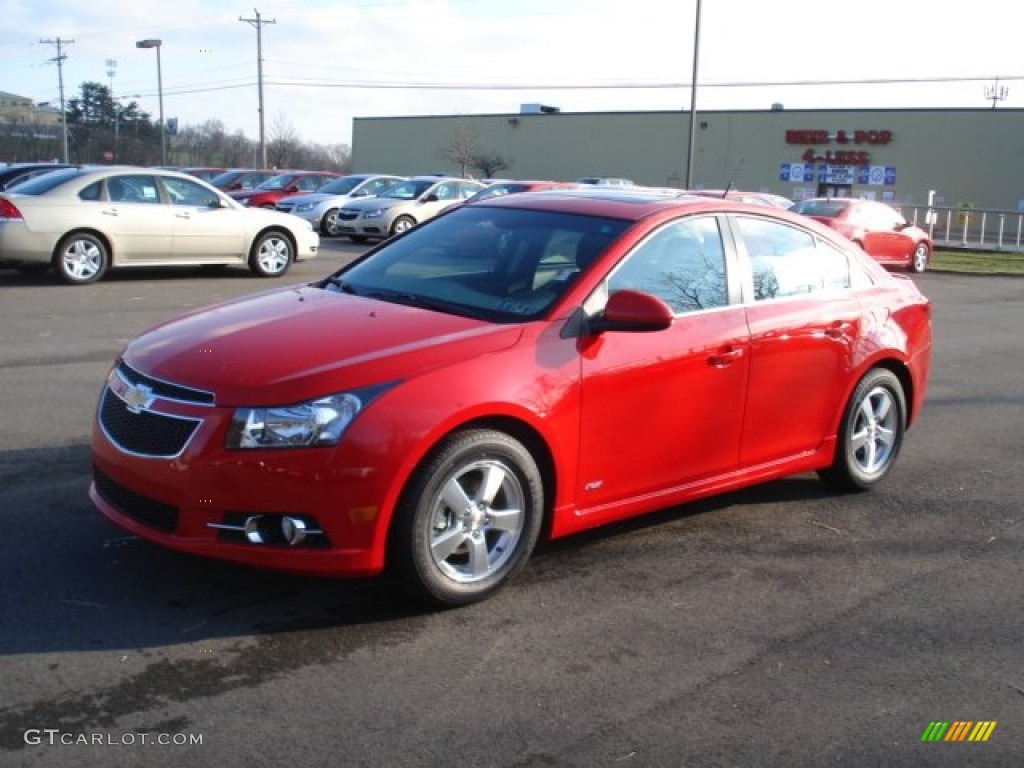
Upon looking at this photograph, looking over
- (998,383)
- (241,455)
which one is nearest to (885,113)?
(998,383)

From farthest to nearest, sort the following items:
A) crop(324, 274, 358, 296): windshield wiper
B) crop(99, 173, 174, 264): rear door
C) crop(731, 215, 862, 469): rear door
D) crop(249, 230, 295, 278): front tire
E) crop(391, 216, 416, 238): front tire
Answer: crop(391, 216, 416, 238): front tire
crop(249, 230, 295, 278): front tire
crop(99, 173, 174, 264): rear door
crop(731, 215, 862, 469): rear door
crop(324, 274, 358, 296): windshield wiper

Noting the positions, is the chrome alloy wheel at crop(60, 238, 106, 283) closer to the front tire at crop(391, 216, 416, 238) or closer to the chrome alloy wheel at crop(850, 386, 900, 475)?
the front tire at crop(391, 216, 416, 238)

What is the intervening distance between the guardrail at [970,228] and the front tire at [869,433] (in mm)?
27468

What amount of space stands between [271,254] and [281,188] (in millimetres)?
13716

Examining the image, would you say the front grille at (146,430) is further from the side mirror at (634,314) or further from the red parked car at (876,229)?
the red parked car at (876,229)

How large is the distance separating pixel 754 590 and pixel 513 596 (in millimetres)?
1094

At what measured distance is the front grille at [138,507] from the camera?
13.8 ft

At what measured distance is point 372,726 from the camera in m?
3.52

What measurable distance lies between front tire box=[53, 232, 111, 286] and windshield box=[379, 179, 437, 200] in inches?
433

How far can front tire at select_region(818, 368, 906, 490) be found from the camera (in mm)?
6184

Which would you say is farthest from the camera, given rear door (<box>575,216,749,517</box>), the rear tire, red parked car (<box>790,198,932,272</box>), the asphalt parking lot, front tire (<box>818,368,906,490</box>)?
the rear tire

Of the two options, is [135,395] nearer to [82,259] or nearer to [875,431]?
[875,431]

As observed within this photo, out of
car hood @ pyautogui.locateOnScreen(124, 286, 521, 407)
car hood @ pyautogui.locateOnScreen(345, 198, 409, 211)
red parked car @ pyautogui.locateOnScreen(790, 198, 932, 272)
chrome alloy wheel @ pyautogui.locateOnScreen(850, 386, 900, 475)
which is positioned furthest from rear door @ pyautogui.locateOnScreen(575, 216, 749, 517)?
car hood @ pyautogui.locateOnScreen(345, 198, 409, 211)

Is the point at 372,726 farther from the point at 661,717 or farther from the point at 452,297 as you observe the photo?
the point at 452,297
